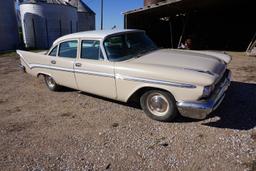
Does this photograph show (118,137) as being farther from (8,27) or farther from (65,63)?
(8,27)

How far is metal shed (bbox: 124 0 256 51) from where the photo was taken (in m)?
15.8

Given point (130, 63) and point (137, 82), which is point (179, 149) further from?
point (130, 63)

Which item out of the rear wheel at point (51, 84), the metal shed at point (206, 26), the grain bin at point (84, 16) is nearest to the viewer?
the rear wheel at point (51, 84)

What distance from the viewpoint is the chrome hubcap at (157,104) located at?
4466mm

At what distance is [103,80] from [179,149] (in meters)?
2.10

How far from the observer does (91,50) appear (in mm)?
5297

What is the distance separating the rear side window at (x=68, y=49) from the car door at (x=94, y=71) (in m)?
0.26

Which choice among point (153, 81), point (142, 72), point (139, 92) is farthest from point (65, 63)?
point (153, 81)

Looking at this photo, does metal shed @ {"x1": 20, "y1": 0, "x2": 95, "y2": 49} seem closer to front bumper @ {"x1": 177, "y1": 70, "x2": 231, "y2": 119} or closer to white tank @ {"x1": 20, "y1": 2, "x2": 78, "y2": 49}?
white tank @ {"x1": 20, "y1": 2, "x2": 78, "y2": 49}

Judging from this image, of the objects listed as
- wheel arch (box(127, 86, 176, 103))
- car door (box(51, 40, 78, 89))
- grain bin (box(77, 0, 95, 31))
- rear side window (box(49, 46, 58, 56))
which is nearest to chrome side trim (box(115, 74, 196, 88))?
wheel arch (box(127, 86, 176, 103))

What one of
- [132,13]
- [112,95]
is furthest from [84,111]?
[132,13]

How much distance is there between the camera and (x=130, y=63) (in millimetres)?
4699

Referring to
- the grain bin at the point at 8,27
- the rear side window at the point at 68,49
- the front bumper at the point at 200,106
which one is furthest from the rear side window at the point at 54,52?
the grain bin at the point at 8,27

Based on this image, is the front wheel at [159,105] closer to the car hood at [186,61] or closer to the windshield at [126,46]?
the car hood at [186,61]
